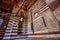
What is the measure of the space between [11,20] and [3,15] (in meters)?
0.48

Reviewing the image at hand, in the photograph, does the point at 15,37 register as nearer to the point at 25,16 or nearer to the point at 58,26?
the point at 25,16

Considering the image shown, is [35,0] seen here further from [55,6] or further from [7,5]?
[7,5]

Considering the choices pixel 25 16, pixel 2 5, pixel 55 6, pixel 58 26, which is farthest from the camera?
pixel 2 5

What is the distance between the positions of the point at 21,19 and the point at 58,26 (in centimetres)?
172

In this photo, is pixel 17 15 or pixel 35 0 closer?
pixel 35 0

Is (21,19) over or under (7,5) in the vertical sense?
under

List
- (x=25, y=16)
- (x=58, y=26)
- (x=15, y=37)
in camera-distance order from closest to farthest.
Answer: (x=58, y=26) → (x=15, y=37) → (x=25, y=16)

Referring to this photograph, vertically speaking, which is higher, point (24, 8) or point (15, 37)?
point (24, 8)

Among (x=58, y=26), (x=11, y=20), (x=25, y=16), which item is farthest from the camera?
(x=25, y=16)

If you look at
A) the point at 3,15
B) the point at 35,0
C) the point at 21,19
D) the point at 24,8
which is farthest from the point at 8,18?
the point at 35,0

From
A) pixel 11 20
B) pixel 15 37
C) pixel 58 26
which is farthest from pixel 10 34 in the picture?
pixel 58 26

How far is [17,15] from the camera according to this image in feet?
9.16

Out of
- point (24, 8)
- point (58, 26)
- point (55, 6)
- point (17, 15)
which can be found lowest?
point (58, 26)

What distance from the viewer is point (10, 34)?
7.32ft
